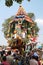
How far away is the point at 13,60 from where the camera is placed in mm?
11273

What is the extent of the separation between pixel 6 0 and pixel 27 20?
32.1m

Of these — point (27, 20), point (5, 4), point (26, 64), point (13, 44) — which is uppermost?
point (5, 4)

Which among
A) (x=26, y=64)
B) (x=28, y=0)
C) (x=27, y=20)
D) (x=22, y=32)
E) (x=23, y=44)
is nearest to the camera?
(x=28, y=0)

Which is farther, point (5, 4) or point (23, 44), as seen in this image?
point (23, 44)

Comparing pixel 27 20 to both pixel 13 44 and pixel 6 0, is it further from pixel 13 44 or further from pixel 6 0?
pixel 6 0

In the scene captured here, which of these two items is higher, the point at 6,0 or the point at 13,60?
the point at 6,0

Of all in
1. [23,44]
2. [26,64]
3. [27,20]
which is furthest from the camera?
[27,20]

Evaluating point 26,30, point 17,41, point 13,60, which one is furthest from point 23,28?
point 13,60

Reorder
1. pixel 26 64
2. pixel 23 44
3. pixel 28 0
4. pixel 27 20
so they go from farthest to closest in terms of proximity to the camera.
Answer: pixel 27 20, pixel 23 44, pixel 26 64, pixel 28 0

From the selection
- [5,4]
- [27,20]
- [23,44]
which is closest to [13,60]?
[5,4]

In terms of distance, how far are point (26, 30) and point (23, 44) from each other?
4.47m

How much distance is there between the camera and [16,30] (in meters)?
40.2

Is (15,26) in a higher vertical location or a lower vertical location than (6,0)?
lower

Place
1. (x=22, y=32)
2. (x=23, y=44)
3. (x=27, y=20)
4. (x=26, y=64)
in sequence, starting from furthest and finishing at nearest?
(x=27, y=20) → (x=22, y=32) → (x=23, y=44) → (x=26, y=64)
